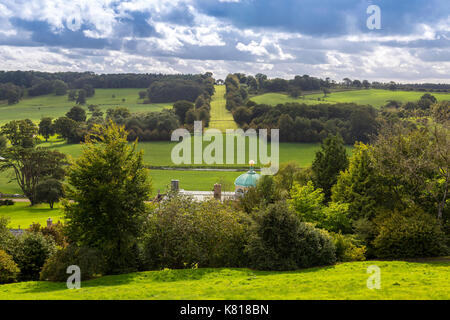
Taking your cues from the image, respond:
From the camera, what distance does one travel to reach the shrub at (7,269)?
74.1ft

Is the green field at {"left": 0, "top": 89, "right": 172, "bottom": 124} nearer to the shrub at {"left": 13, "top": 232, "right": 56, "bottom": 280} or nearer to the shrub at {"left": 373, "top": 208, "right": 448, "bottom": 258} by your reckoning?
the shrub at {"left": 13, "top": 232, "right": 56, "bottom": 280}

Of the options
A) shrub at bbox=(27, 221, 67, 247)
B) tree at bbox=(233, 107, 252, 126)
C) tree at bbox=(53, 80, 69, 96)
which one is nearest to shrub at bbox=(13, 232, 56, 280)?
shrub at bbox=(27, 221, 67, 247)

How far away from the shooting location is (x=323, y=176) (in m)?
44.4

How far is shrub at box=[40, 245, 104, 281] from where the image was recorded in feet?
73.8

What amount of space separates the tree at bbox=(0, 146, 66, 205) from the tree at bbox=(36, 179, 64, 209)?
119 inches

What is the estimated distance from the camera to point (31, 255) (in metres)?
24.8

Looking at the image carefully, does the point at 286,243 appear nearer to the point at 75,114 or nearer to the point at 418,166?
the point at 418,166

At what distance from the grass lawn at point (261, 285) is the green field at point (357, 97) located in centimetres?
12157

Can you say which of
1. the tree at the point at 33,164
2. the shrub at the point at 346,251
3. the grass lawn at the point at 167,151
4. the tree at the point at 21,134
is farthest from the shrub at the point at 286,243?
the tree at the point at 21,134

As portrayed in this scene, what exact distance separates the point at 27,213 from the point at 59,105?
354 feet

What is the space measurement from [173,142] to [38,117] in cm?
5578

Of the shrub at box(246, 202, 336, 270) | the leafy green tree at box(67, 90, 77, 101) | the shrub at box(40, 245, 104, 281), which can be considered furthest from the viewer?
the leafy green tree at box(67, 90, 77, 101)

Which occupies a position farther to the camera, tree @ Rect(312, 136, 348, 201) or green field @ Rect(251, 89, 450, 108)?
green field @ Rect(251, 89, 450, 108)

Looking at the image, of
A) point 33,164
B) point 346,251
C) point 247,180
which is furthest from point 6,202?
point 346,251
